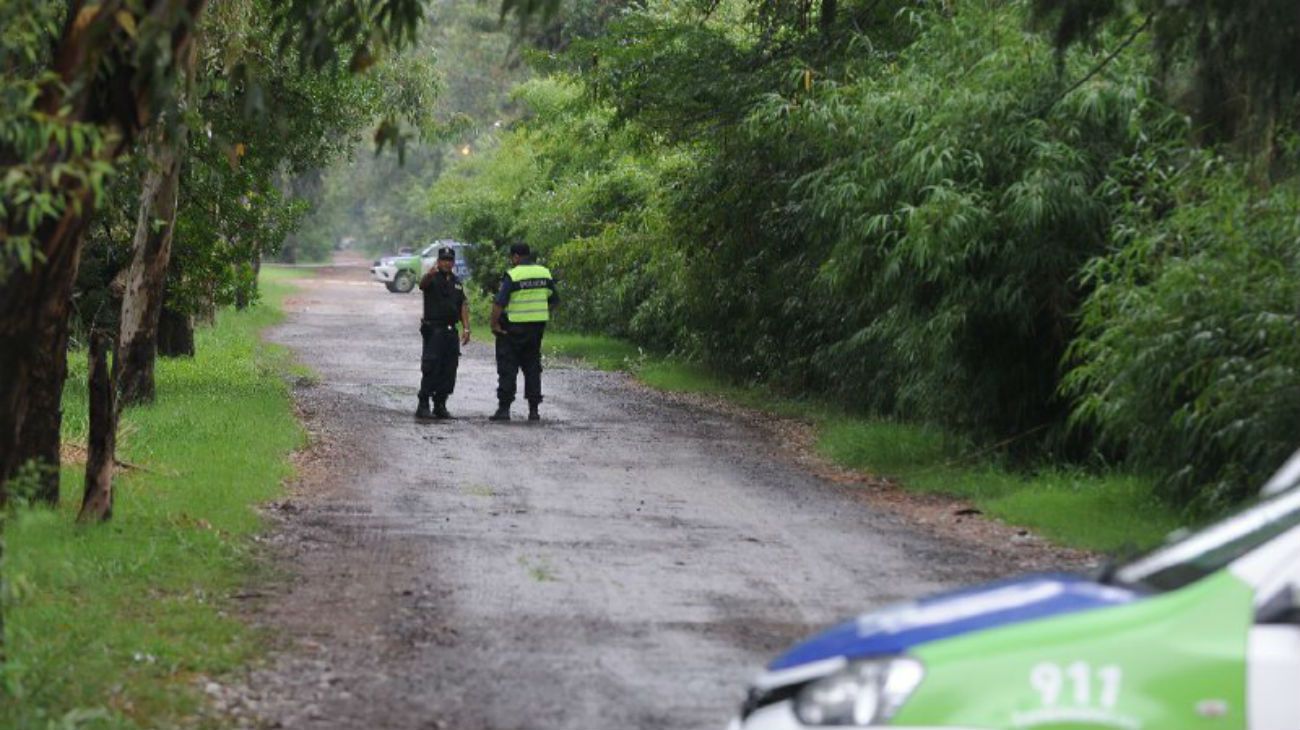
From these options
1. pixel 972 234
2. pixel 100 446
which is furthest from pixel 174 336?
pixel 100 446

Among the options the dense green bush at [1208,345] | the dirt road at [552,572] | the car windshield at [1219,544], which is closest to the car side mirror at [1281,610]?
the car windshield at [1219,544]

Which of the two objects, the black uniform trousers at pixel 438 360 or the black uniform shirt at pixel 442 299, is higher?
the black uniform shirt at pixel 442 299

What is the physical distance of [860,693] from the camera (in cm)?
515

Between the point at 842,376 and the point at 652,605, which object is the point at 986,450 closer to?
the point at 842,376

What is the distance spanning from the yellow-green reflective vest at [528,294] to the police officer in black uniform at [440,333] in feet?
1.86

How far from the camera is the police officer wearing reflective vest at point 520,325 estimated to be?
69.6 feet

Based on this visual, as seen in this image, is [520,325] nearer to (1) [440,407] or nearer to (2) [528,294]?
(2) [528,294]

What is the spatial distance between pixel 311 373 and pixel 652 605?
727 inches

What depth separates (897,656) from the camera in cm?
515

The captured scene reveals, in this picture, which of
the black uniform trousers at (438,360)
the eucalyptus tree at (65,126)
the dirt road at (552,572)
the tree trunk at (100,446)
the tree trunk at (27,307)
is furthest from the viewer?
the black uniform trousers at (438,360)

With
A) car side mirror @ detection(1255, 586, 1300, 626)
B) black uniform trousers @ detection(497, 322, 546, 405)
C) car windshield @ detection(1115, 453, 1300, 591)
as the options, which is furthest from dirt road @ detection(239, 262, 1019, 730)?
car side mirror @ detection(1255, 586, 1300, 626)

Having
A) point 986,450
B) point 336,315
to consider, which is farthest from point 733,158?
point 336,315

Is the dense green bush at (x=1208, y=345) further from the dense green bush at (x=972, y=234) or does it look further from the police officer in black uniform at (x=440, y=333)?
the police officer in black uniform at (x=440, y=333)

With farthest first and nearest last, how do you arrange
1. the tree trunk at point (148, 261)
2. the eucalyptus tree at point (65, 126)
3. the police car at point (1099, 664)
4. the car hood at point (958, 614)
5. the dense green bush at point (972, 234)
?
the tree trunk at point (148, 261), the dense green bush at point (972, 234), the eucalyptus tree at point (65, 126), the car hood at point (958, 614), the police car at point (1099, 664)
